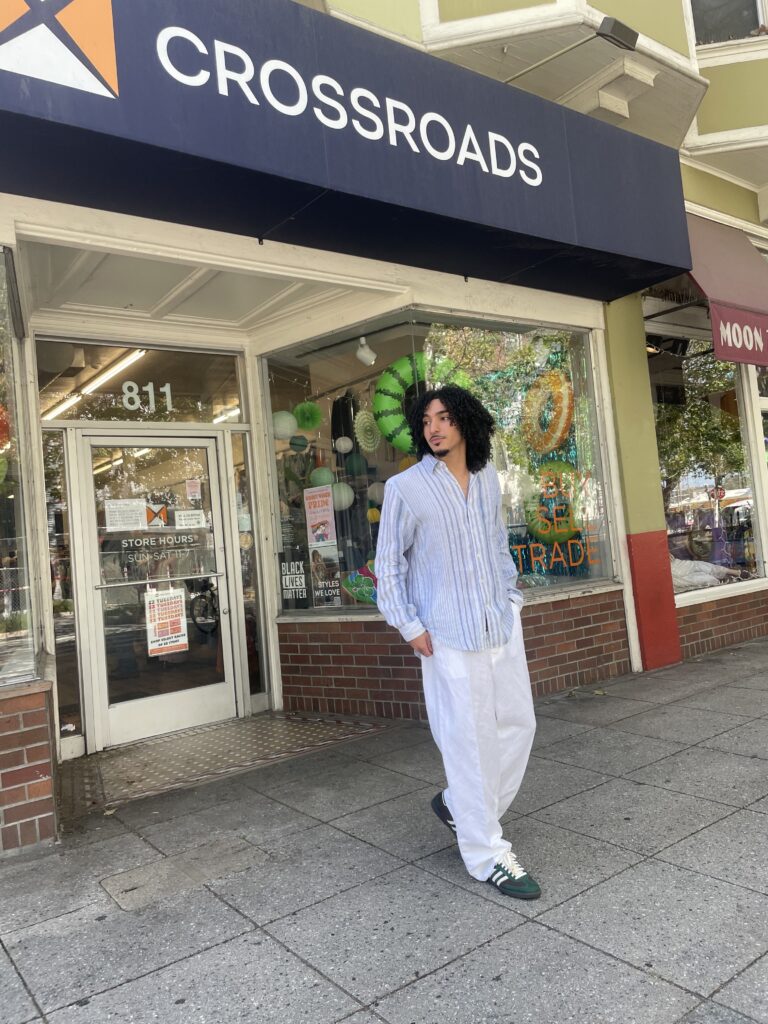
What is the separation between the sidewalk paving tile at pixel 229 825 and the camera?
3.53 metres

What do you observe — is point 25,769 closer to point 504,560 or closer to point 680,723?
point 504,560

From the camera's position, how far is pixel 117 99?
10.6ft

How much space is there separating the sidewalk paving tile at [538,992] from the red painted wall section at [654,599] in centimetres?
433

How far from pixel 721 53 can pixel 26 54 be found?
6.58m

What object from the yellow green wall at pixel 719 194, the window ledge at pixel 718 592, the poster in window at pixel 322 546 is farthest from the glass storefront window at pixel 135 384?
the yellow green wall at pixel 719 194

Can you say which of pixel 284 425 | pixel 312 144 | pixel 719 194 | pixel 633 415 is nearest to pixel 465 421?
pixel 312 144

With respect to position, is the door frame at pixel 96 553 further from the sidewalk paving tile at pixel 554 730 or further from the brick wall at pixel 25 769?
the sidewalk paving tile at pixel 554 730

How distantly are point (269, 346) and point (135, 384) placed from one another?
1.07 meters

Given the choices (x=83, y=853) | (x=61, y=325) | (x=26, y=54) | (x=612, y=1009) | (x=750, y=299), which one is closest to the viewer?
(x=612, y=1009)

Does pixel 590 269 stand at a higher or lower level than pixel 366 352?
higher

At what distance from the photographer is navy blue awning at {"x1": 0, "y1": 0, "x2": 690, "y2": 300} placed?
3.21m

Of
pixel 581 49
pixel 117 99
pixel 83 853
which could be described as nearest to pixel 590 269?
pixel 581 49

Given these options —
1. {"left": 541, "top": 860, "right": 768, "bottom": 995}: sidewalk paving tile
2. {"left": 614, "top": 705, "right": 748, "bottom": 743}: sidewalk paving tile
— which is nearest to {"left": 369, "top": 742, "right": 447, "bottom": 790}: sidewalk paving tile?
{"left": 614, "top": 705, "right": 748, "bottom": 743}: sidewalk paving tile

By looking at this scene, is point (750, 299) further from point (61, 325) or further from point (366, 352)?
point (61, 325)
